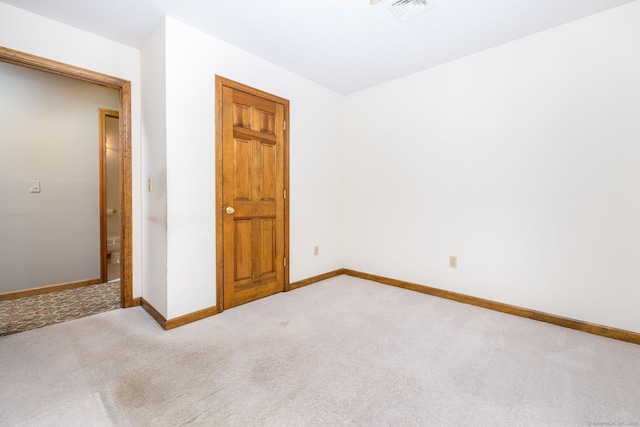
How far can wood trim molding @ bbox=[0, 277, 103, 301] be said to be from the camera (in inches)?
115

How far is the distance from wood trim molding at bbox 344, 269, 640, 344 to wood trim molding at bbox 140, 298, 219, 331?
79.8 inches

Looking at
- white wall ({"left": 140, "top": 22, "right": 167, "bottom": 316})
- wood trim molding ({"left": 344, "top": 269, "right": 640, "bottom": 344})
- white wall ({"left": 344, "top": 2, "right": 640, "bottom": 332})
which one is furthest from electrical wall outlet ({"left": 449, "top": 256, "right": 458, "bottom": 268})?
white wall ({"left": 140, "top": 22, "right": 167, "bottom": 316})

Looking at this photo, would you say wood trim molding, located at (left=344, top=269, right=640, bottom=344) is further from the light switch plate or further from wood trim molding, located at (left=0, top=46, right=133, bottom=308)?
the light switch plate

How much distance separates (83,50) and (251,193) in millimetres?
1835

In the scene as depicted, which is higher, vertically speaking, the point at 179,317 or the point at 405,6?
the point at 405,6

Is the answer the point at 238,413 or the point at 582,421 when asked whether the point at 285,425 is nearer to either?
the point at 238,413

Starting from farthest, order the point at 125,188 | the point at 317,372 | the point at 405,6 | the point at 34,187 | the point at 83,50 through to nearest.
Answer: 1. the point at 34,187
2. the point at 125,188
3. the point at 83,50
4. the point at 405,6
5. the point at 317,372

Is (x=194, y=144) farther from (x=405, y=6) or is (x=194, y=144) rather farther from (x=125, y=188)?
(x=405, y=6)

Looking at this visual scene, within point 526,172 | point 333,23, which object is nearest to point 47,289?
point 333,23

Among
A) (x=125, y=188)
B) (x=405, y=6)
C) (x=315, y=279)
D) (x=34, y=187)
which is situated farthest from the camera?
(x=315, y=279)

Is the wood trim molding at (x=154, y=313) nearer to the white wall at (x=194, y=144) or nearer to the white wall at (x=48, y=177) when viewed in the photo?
the white wall at (x=194, y=144)

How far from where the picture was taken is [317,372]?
1668mm

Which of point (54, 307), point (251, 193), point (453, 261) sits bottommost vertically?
point (54, 307)

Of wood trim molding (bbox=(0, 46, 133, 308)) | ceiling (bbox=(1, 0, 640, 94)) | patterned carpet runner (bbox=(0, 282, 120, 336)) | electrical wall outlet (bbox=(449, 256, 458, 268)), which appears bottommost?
patterned carpet runner (bbox=(0, 282, 120, 336))
